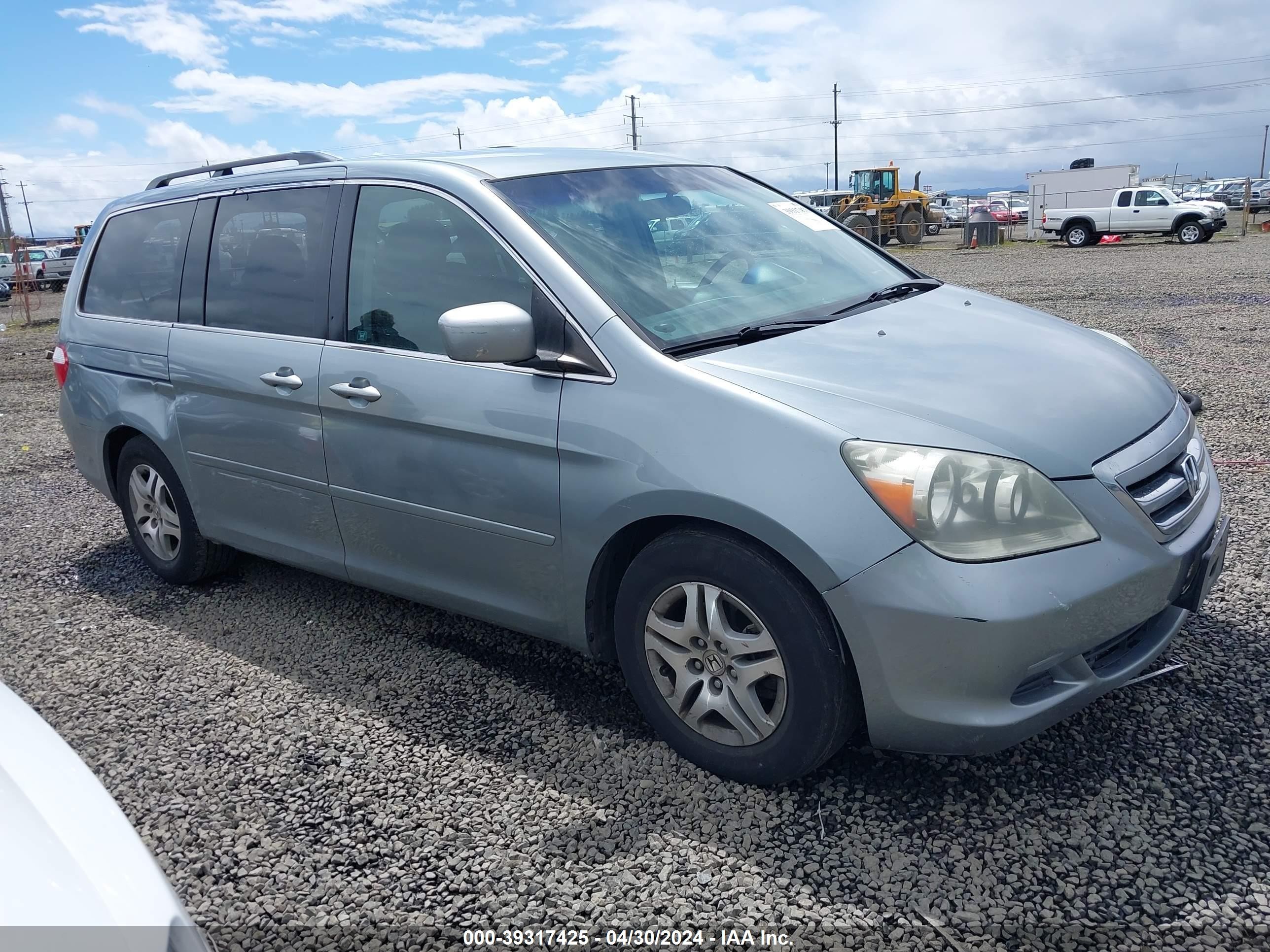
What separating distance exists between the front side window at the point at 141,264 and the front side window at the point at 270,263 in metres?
0.28

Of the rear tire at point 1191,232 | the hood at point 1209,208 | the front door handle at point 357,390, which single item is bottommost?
the front door handle at point 357,390

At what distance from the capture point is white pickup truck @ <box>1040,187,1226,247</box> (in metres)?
27.9

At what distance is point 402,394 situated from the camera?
3.29 m

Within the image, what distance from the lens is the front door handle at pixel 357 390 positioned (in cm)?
337

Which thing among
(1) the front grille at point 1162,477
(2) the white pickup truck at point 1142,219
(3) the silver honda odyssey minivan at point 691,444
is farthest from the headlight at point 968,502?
(2) the white pickup truck at point 1142,219

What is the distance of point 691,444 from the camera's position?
264cm

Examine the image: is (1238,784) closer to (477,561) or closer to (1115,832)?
(1115,832)

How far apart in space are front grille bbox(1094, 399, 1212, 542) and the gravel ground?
2.28 ft

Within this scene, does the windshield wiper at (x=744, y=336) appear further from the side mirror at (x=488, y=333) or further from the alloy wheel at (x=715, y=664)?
the alloy wheel at (x=715, y=664)

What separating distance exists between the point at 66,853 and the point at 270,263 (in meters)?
2.78

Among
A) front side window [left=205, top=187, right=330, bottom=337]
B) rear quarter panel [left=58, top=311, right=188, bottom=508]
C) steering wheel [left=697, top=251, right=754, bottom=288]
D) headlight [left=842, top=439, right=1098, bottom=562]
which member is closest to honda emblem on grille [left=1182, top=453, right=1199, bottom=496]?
headlight [left=842, top=439, right=1098, bottom=562]

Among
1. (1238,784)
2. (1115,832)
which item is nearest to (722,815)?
(1115,832)

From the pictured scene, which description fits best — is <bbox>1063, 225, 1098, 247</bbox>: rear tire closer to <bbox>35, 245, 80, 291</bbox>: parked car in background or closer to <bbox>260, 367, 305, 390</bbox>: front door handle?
<bbox>260, 367, 305, 390</bbox>: front door handle

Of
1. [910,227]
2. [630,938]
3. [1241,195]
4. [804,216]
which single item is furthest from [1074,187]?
[630,938]
